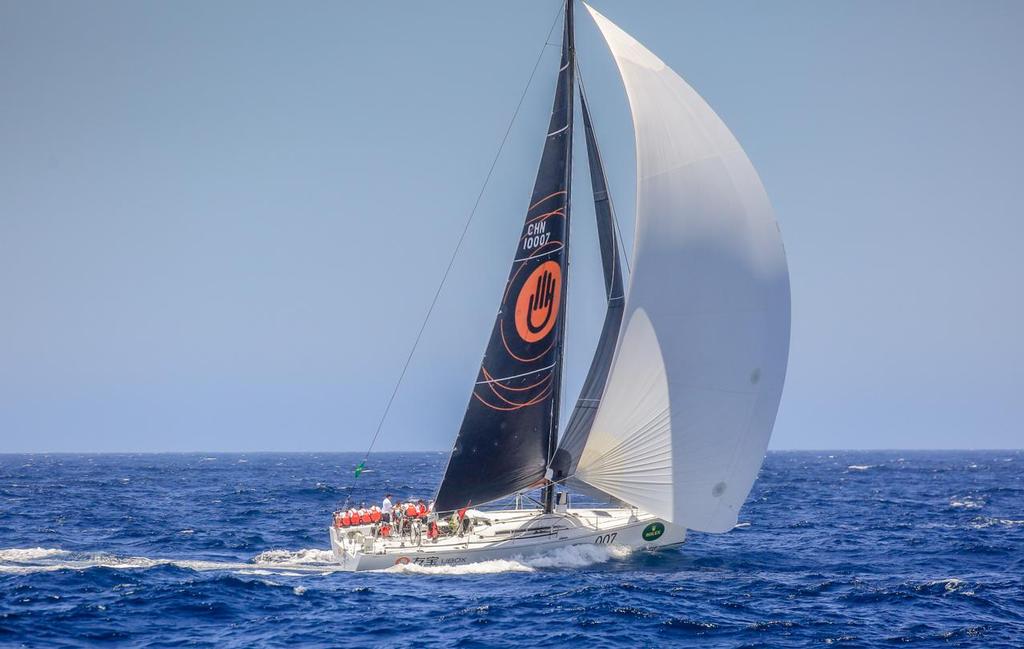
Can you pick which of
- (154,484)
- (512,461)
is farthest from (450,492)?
(154,484)

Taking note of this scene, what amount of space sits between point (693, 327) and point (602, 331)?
3.34 meters

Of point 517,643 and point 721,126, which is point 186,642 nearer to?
point 517,643

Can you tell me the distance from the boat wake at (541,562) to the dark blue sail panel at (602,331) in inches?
78.9

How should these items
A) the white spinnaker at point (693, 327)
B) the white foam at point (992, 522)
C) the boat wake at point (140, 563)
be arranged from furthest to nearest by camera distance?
the white foam at point (992, 522) → the boat wake at point (140, 563) → the white spinnaker at point (693, 327)

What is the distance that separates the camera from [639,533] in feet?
81.8

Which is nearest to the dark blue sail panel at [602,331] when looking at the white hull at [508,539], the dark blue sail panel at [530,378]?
the dark blue sail panel at [530,378]

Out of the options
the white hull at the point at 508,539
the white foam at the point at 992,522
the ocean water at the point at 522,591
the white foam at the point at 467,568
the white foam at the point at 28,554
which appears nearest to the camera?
the ocean water at the point at 522,591

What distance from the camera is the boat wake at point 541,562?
23.1 m

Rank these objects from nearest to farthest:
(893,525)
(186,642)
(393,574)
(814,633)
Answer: (186,642), (814,633), (393,574), (893,525)

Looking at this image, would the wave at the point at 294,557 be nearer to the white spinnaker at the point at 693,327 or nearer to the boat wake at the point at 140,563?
the boat wake at the point at 140,563

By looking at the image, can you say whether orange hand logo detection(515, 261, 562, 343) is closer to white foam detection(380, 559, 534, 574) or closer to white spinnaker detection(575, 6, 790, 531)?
white spinnaker detection(575, 6, 790, 531)

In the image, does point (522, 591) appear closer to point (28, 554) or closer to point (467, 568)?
point (467, 568)

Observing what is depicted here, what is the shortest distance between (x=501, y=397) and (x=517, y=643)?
30.5ft

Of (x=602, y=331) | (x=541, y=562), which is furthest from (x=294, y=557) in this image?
(x=602, y=331)
